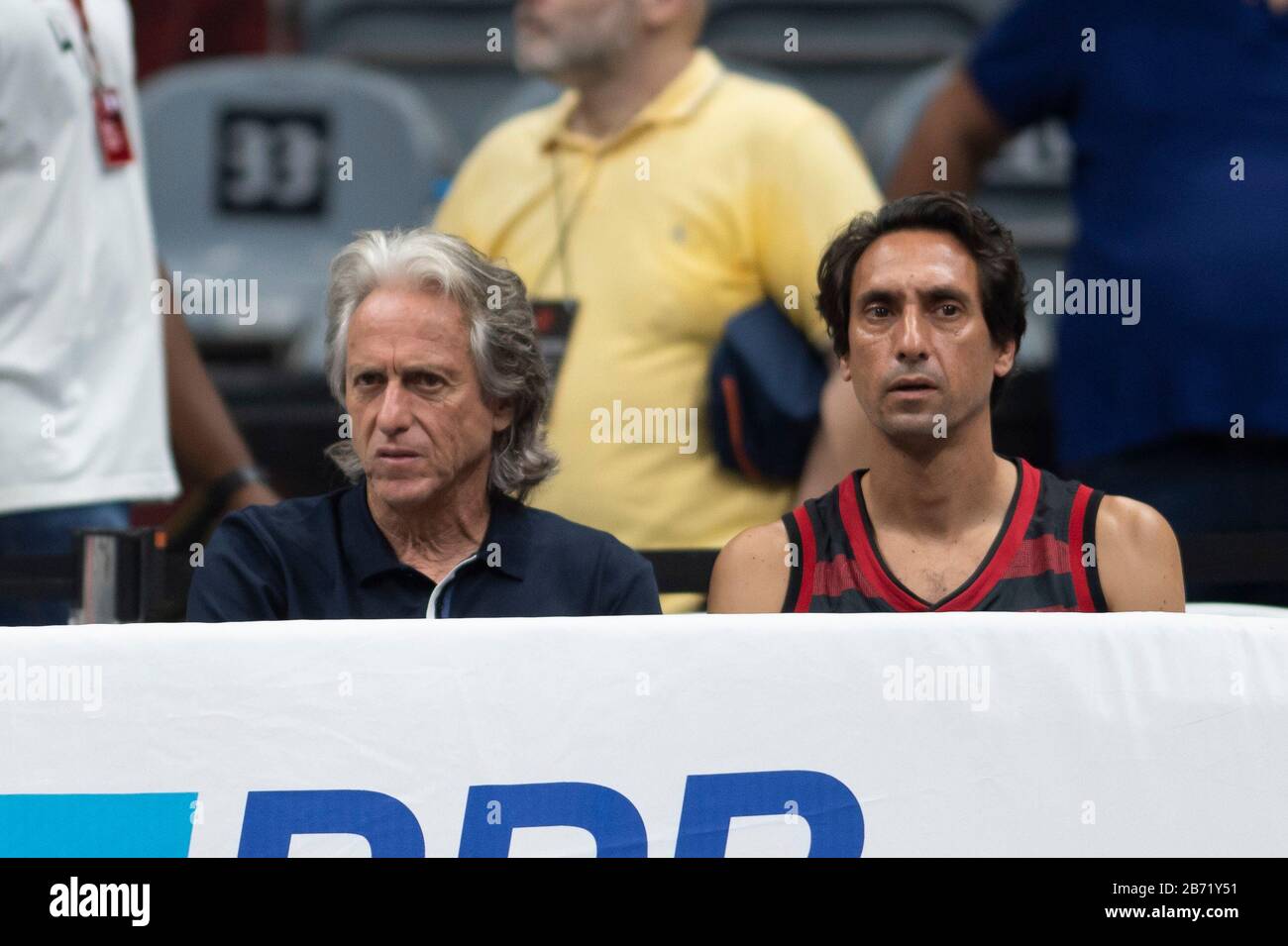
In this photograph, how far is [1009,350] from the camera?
234 centimetres

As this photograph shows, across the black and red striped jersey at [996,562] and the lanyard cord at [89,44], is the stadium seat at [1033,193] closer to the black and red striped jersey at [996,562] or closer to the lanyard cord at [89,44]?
the lanyard cord at [89,44]

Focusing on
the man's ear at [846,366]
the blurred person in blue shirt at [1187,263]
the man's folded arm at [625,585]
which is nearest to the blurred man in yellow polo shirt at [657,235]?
the blurred person in blue shirt at [1187,263]

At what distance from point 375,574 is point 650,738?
50 cm

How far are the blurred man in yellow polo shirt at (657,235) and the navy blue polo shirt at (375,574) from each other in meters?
0.69

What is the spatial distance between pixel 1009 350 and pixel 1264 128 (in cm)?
86

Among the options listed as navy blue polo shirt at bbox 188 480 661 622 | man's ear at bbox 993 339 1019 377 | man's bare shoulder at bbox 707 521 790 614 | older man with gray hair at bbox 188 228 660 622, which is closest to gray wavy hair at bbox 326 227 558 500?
older man with gray hair at bbox 188 228 660 622

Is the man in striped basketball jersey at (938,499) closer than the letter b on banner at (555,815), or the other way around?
the letter b on banner at (555,815)

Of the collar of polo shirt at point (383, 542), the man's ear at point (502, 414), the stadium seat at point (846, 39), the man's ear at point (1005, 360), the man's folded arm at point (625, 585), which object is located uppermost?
the stadium seat at point (846, 39)

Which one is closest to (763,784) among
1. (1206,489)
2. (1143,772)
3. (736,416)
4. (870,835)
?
(870,835)

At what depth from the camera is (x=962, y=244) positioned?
2293 mm

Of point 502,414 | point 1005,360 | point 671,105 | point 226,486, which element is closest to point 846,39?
point 671,105

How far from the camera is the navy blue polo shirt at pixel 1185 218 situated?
2941mm

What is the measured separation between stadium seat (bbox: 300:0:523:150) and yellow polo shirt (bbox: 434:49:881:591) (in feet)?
8.83

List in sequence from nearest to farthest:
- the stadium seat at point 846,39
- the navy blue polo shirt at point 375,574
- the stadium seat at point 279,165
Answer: the navy blue polo shirt at point 375,574 < the stadium seat at point 279,165 < the stadium seat at point 846,39
